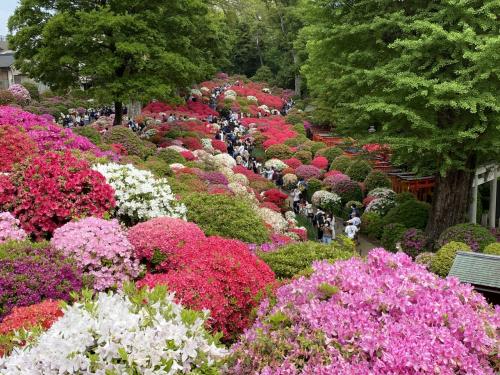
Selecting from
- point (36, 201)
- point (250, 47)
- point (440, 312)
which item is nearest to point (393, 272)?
point (440, 312)

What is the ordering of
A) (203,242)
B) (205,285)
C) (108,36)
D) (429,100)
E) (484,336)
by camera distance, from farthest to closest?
(108,36)
(429,100)
(203,242)
(205,285)
(484,336)

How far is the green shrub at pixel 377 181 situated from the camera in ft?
85.7

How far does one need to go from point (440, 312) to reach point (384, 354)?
2.37 ft

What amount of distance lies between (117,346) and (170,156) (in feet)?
60.2

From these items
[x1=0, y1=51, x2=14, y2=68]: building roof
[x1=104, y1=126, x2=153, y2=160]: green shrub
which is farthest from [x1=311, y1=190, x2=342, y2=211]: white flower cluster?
[x1=0, y1=51, x2=14, y2=68]: building roof

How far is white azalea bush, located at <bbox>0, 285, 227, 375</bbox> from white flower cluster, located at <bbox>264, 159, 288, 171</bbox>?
27240 millimetres

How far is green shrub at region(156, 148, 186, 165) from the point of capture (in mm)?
21766

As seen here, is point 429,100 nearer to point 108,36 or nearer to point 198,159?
point 198,159

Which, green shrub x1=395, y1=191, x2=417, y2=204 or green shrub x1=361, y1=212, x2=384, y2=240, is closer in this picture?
green shrub x1=361, y1=212, x2=384, y2=240

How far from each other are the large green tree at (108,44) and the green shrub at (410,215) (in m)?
11.1

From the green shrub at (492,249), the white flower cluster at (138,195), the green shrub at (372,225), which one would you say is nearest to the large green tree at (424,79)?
the green shrub at (492,249)

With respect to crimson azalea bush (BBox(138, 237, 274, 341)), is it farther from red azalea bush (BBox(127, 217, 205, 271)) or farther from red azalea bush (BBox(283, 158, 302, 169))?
red azalea bush (BBox(283, 158, 302, 169))

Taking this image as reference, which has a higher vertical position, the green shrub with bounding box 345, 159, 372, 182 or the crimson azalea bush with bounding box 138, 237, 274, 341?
the crimson azalea bush with bounding box 138, 237, 274, 341

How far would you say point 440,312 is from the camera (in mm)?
4402
